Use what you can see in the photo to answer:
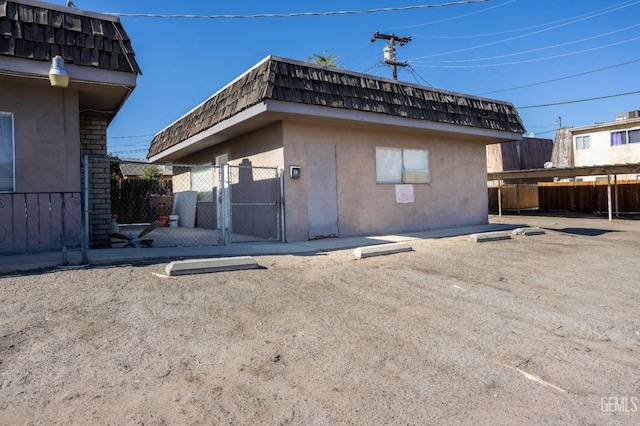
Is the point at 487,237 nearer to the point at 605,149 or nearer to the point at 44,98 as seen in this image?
the point at 44,98

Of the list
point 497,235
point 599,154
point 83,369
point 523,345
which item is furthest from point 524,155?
point 83,369

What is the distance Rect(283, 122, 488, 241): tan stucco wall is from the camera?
9.37m

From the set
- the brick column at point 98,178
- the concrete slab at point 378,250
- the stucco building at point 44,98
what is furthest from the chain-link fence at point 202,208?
the concrete slab at point 378,250

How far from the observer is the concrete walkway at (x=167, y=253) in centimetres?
578

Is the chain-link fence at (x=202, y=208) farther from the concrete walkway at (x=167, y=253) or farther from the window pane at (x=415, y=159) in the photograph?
the window pane at (x=415, y=159)

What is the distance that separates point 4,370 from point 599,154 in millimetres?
34524

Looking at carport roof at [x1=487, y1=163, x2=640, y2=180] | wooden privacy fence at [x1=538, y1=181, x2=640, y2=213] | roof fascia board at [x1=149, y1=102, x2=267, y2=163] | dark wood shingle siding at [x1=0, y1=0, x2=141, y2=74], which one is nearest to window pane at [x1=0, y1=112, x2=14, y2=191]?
dark wood shingle siding at [x1=0, y1=0, x2=141, y2=74]

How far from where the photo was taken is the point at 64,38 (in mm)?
6621

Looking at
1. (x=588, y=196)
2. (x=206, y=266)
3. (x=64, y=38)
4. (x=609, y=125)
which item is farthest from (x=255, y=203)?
(x=609, y=125)

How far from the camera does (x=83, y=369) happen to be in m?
2.93

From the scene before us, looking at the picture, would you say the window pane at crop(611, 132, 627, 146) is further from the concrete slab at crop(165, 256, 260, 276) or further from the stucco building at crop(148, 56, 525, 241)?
the concrete slab at crop(165, 256, 260, 276)

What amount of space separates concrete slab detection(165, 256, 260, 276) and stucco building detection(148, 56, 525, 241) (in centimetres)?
322

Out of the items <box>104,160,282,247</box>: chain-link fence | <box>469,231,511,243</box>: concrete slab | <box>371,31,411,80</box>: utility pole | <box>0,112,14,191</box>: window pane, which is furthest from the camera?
<box>371,31,411,80</box>: utility pole

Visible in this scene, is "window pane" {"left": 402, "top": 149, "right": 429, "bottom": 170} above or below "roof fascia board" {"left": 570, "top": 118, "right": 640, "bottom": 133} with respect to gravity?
below
